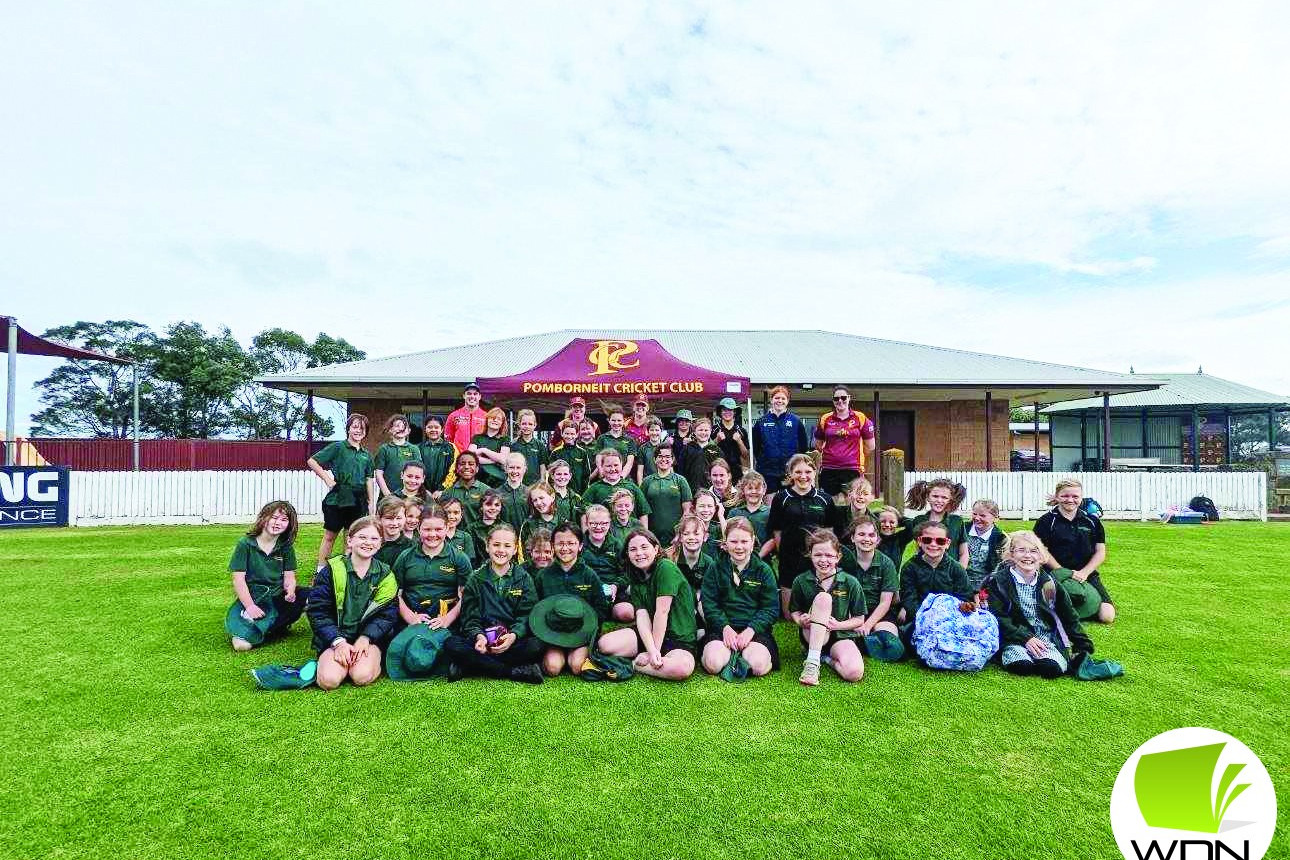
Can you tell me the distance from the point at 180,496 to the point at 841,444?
13031mm

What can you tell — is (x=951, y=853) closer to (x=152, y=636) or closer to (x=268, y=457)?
(x=152, y=636)

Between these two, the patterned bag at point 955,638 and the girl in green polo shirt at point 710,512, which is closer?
the patterned bag at point 955,638

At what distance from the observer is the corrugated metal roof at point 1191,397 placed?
68.1 ft

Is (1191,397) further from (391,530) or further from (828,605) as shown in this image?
(391,530)

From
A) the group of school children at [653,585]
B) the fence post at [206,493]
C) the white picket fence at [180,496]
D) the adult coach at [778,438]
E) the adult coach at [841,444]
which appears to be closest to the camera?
the group of school children at [653,585]

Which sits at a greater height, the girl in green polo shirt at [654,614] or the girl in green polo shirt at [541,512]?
the girl in green polo shirt at [541,512]

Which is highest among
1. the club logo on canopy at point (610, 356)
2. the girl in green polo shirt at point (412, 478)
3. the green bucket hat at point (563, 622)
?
the club logo on canopy at point (610, 356)

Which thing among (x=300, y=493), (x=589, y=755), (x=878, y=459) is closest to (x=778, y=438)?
(x=589, y=755)

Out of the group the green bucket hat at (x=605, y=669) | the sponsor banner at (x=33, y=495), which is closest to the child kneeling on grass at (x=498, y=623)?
the green bucket hat at (x=605, y=669)

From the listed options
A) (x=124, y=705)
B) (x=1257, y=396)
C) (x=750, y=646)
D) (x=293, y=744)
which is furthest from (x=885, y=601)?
(x=1257, y=396)

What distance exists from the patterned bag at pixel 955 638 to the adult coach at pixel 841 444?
6.71 ft

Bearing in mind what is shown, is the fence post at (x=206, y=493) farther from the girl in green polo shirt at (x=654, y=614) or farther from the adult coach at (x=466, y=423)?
the girl in green polo shirt at (x=654, y=614)

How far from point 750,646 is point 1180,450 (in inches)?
1049

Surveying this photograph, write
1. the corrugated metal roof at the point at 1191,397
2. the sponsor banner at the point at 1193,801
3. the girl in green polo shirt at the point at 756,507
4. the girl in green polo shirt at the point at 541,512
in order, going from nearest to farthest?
the sponsor banner at the point at 1193,801
the girl in green polo shirt at the point at 541,512
the girl in green polo shirt at the point at 756,507
the corrugated metal roof at the point at 1191,397
